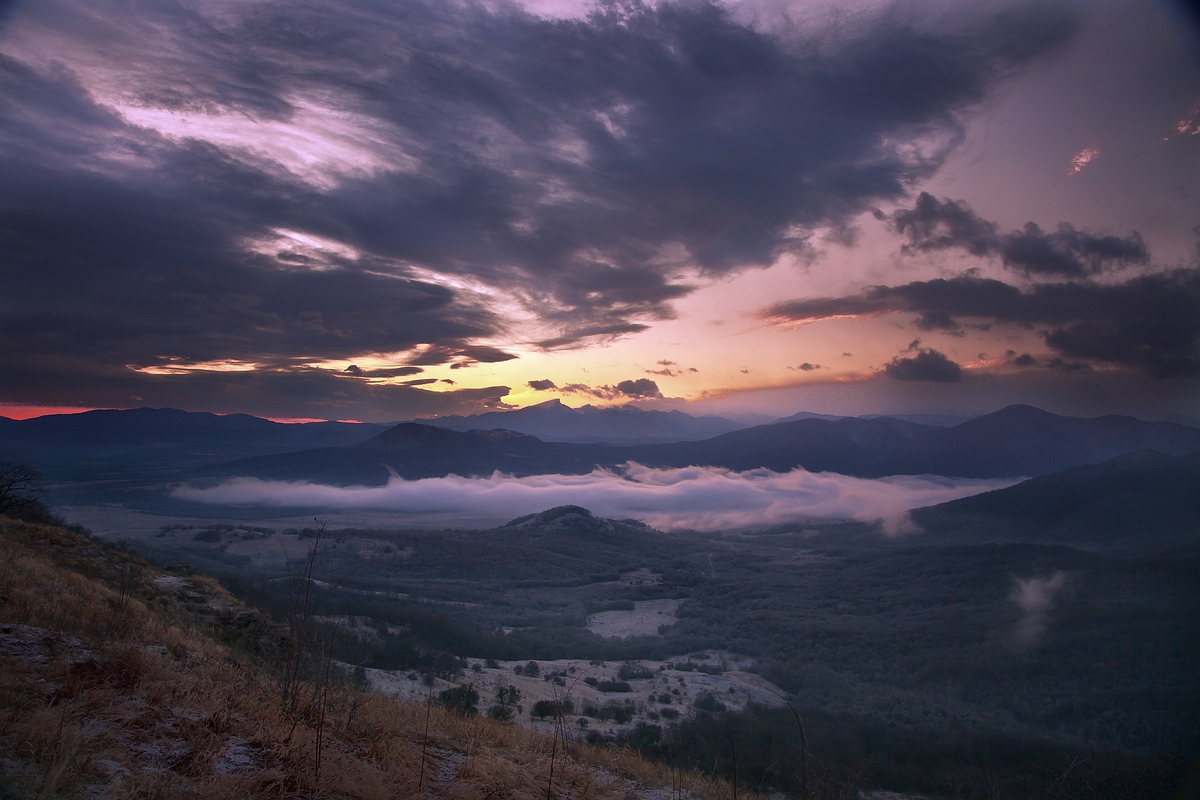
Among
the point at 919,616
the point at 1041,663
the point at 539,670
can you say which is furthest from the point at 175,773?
the point at 919,616

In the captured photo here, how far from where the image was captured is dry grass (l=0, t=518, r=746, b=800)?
4.18 meters

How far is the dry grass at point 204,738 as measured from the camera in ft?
13.7

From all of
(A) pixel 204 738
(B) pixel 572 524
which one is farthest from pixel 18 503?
(B) pixel 572 524

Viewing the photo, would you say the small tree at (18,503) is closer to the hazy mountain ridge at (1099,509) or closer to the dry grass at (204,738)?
the dry grass at (204,738)

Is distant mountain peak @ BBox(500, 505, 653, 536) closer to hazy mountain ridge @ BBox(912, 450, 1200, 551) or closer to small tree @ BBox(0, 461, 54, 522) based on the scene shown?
hazy mountain ridge @ BBox(912, 450, 1200, 551)

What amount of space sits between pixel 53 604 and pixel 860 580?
9301cm

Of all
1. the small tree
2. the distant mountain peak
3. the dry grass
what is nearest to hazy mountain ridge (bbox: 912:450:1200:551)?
the distant mountain peak

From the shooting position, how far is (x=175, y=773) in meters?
4.42

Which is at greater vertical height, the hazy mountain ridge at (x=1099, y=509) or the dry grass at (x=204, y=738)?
the dry grass at (x=204, y=738)

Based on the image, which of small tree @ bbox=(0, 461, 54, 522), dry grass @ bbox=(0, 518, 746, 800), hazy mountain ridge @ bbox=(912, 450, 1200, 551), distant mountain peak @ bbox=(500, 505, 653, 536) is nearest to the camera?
dry grass @ bbox=(0, 518, 746, 800)

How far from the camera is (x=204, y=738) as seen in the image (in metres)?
5.19

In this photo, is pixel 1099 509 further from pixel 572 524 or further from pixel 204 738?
pixel 204 738

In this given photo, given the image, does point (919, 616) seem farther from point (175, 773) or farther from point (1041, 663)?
point (175, 773)

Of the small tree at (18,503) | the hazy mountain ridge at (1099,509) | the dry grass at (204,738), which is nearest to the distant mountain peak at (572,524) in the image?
the hazy mountain ridge at (1099,509)
